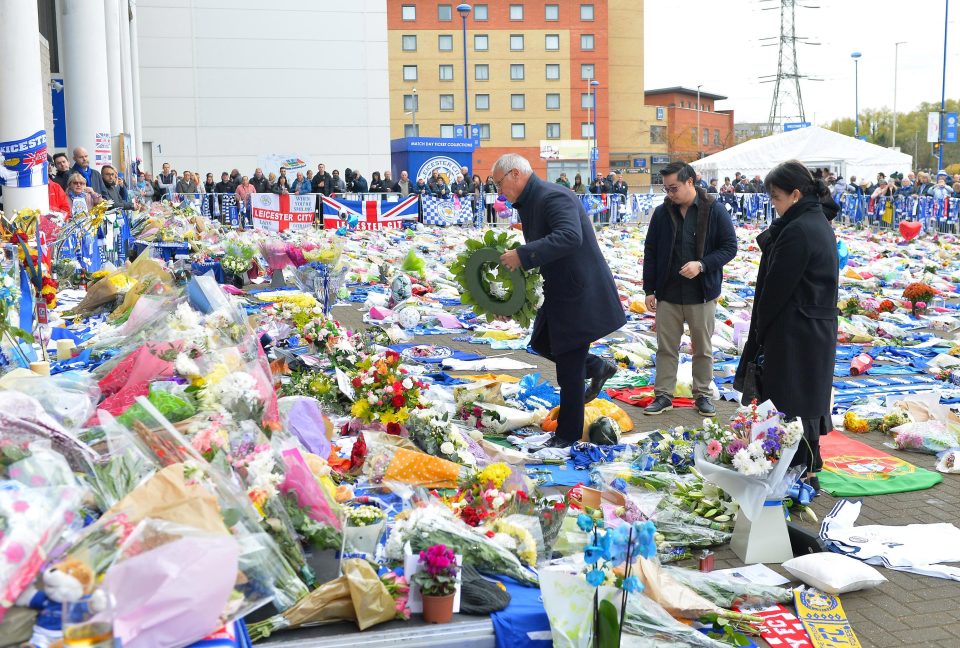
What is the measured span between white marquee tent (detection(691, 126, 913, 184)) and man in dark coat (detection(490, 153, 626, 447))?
3103 cm

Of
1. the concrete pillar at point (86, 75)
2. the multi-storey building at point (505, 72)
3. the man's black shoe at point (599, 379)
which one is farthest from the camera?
the multi-storey building at point (505, 72)

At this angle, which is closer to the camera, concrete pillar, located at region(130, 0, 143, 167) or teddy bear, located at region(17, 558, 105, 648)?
teddy bear, located at region(17, 558, 105, 648)

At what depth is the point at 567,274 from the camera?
6.26m

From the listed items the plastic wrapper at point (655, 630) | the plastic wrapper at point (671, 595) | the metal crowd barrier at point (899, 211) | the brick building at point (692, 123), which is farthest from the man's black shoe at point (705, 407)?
the brick building at point (692, 123)

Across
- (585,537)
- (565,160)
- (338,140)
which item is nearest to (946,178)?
(338,140)

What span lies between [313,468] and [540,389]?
141 inches

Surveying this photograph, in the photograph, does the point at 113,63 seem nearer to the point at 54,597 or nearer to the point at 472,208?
the point at 472,208

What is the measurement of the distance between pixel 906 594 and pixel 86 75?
19.6m

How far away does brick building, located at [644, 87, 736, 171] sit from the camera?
82.4 metres

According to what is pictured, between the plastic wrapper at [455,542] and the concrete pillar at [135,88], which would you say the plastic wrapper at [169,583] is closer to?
the plastic wrapper at [455,542]

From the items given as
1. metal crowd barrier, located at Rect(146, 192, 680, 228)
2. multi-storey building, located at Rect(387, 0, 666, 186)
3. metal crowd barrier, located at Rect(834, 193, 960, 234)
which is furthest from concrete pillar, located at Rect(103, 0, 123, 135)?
multi-storey building, located at Rect(387, 0, 666, 186)

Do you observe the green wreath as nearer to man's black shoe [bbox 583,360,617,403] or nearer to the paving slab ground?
man's black shoe [bbox 583,360,617,403]

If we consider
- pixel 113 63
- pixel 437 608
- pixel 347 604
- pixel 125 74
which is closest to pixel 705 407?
pixel 437 608

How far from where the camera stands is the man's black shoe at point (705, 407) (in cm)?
751
